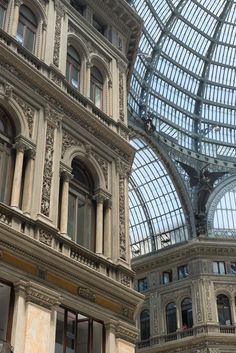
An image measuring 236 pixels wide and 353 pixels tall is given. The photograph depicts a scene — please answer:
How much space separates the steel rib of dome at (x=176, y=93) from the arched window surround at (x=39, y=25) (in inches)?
958

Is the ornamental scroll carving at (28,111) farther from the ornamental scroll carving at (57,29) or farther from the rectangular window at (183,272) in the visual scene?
the rectangular window at (183,272)

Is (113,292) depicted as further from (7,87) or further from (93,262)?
(7,87)

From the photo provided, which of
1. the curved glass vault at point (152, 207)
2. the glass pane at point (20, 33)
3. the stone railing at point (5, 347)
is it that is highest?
the curved glass vault at point (152, 207)

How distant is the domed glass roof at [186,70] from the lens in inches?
1777

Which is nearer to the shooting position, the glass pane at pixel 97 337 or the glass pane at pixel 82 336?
the glass pane at pixel 82 336

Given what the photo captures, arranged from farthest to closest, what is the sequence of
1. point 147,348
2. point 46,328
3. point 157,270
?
point 157,270
point 147,348
point 46,328

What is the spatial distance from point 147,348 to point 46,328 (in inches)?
1064

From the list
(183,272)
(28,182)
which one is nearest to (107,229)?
(28,182)

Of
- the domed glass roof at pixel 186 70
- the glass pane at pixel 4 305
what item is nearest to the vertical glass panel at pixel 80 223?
the glass pane at pixel 4 305

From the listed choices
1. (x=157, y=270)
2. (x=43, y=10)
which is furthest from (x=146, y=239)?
(x=43, y=10)

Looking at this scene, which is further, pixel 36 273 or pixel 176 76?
pixel 176 76

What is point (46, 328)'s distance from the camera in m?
13.9

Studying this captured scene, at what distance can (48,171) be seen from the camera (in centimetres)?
1652

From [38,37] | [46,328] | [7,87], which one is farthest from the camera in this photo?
[38,37]
